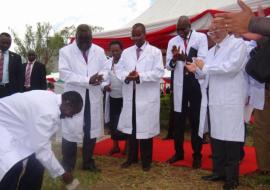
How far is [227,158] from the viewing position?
15.1 ft

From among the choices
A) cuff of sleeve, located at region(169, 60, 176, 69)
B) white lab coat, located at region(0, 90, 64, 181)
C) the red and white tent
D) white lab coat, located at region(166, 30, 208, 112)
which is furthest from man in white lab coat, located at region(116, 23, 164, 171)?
white lab coat, located at region(0, 90, 64, 181)

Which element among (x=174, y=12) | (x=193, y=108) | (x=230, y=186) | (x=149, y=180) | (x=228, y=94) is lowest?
(x=149, y=180)

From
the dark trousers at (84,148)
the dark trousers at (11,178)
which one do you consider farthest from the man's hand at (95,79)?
the dark trousers at (11,178)

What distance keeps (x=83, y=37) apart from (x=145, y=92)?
3.68 feet

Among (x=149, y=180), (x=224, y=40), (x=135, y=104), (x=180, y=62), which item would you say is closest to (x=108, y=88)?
(x=135, y=104)

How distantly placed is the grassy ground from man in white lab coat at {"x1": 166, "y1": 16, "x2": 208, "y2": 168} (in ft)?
1.38

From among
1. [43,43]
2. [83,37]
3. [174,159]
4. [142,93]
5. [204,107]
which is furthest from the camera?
[43,43]

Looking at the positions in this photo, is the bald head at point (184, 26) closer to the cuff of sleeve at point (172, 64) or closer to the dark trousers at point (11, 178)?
the cuff of sleeve at point (172, 64)

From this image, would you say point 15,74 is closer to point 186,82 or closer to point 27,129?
point 186,82

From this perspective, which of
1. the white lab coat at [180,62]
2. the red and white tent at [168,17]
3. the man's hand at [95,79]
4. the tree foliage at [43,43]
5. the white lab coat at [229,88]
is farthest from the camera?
the tree foliage at [43,43]

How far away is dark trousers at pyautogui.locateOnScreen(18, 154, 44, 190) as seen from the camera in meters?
3.69

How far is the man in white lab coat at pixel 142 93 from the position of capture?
18.1 ft

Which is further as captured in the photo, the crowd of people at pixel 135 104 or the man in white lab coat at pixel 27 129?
the crowd of people at pixel 135 104

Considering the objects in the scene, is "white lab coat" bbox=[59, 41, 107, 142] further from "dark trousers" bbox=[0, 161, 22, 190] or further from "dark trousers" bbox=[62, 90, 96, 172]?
"dark trousers" bbox=[0, 161, 22, 190]
